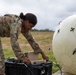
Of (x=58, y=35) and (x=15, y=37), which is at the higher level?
(x=15, y=37)

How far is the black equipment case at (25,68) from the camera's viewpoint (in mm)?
6129

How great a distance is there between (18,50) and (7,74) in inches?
37.7

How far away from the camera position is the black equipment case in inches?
241

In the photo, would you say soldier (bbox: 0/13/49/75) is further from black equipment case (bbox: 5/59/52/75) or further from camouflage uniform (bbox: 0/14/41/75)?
black equipment case (bbox: 5/59/52/75)

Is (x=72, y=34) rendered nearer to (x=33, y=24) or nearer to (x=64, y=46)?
(x=64, y=46)

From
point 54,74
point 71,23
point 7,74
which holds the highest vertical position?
point 71,23

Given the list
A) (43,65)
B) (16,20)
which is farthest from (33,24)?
(43,65)

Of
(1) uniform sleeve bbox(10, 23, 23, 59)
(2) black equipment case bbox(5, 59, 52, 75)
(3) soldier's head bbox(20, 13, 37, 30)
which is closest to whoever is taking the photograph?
(1) uniform sleeve bbox(10, 23, 23, 59)

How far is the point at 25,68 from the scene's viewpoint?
614cm

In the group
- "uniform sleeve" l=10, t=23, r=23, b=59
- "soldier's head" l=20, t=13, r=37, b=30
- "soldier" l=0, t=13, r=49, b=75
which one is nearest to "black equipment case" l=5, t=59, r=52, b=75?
"soldier" l=0, t=13, r=49, b=75

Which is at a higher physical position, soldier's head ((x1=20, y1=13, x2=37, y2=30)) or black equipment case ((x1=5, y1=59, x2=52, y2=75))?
soldier's head ((x1=20, y1=13, x2=37, y2=30))

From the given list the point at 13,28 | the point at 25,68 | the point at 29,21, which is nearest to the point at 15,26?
the point at 13,28

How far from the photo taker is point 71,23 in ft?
28.5

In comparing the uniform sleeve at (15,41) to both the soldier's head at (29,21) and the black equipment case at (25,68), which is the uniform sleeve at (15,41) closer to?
the soldier's head at (29,21)
